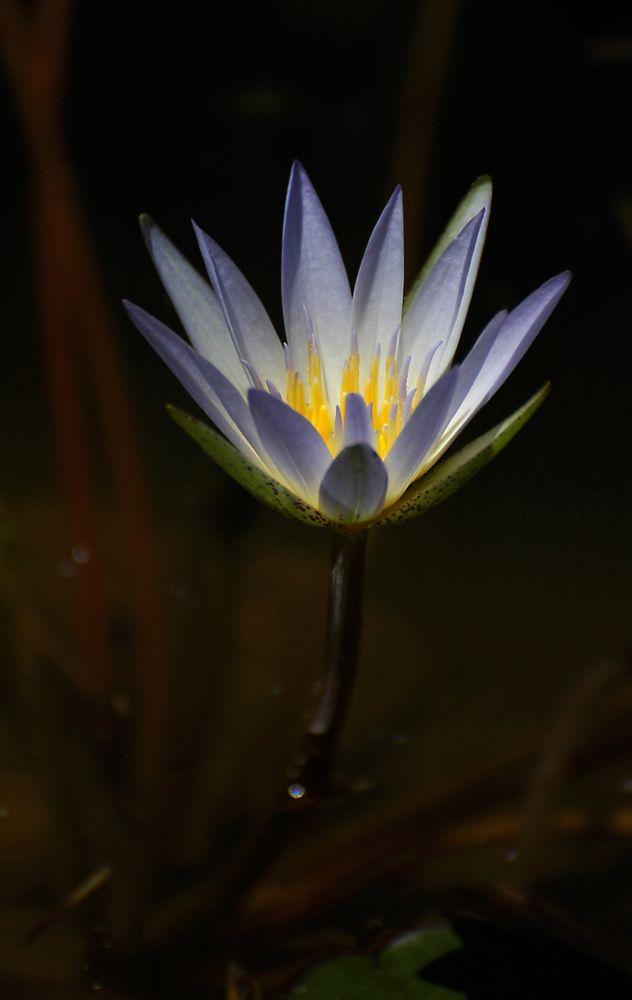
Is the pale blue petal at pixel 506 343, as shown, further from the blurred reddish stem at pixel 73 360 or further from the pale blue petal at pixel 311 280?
the blurred reddish stem at pixel 73 360

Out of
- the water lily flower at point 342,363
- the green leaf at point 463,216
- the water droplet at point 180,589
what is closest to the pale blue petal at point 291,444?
the water lily flower at point 342,363

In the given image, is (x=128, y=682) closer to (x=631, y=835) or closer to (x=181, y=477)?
(x=181, y=477)

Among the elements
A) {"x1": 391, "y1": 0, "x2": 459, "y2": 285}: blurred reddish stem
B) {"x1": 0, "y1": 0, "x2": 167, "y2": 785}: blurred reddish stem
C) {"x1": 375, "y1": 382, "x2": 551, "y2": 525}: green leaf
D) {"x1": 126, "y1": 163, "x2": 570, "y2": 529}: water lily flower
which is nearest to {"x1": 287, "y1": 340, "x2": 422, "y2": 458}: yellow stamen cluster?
{"x1": 126, "y1": 163, "x2": 570, "y2": 529}: water lily flower

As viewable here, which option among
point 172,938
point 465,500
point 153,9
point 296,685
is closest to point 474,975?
point 172,938

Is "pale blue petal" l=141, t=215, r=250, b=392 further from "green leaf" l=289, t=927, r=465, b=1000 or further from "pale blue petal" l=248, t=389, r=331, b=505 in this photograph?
"green leaf" l=289, t=927, r=465, b=1000

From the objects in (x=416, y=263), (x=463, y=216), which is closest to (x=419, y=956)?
(x=463, y=216)
